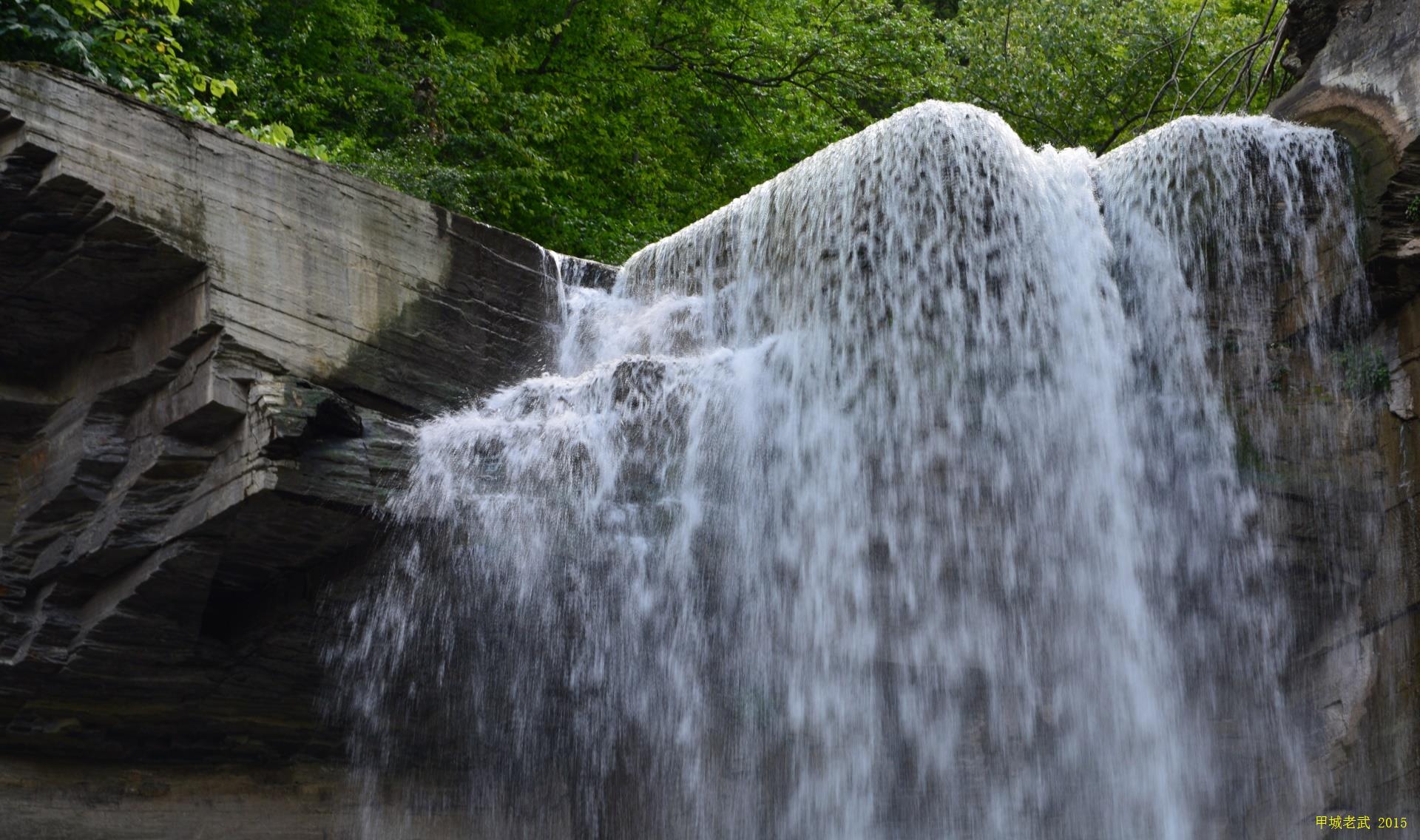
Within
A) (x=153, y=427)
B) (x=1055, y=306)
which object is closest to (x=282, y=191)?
(x=153, y=427)

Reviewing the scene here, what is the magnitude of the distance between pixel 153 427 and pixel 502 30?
9505 millimetres

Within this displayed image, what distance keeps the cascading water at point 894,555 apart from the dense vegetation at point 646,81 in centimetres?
328

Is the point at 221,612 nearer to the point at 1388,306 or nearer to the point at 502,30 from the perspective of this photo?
the point at 1388,306

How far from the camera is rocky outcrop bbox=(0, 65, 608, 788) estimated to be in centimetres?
629

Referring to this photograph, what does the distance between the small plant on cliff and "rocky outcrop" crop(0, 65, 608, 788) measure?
553 cm

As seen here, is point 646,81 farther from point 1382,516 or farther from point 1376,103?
point 1382,516

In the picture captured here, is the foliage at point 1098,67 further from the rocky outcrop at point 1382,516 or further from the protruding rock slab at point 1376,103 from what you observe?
the rocky outcrop at point 1382,516

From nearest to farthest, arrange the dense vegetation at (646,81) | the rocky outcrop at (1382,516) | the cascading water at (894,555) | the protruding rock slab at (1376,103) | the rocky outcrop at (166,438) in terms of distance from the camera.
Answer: the rocky outcrop at (166,438) < the rocky outcrop at (1382,516) < the cascading water at (894,555) < the protruding rock slab at (1376,103) < the dense vegetation at (646,81)

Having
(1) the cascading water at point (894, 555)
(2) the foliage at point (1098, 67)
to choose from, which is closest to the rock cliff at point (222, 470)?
(1) the cascading water at point (894, 555)

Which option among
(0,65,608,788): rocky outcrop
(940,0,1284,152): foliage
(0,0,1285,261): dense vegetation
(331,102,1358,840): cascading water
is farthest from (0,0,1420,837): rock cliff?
(940,0,1284,152): foliage

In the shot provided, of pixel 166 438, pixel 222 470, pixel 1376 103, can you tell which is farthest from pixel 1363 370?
pixel 166 438

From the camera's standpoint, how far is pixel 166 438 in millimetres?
6457

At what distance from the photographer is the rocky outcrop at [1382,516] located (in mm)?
6895

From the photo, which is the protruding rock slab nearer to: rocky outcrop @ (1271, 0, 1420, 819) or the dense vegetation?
rocky outcrop @ (1271, 0, 1420, 819)
